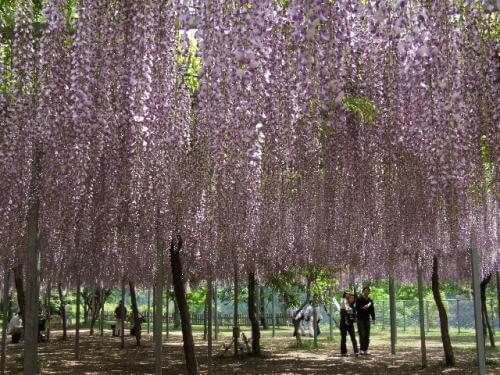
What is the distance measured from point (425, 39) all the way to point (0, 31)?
390 cm

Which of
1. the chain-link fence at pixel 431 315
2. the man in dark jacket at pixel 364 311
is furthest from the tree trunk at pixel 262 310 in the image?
the man in dark jacket at pixel 364 311

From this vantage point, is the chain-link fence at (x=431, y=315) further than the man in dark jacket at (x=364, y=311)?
Yes

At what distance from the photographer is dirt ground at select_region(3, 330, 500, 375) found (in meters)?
10.9

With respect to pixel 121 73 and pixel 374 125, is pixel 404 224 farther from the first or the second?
pixel 121 73

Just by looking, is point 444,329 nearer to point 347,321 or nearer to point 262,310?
point 347,321

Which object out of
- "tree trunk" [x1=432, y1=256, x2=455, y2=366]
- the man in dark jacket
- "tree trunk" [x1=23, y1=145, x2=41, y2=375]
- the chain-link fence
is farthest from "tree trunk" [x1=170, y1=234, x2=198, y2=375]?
the chain-link fence

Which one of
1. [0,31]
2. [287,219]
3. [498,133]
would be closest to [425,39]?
[498,133]

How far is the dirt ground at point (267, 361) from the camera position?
10.9 m

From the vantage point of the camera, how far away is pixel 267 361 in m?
12.6

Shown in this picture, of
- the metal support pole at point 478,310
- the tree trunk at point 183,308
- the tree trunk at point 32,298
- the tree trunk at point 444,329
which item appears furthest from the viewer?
the tree trunk at point 444,329

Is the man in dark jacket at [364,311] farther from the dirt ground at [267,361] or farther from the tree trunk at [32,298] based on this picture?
the tree trunk at [32,298]

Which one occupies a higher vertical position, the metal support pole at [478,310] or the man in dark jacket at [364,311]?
the metal support pole at [478,310]

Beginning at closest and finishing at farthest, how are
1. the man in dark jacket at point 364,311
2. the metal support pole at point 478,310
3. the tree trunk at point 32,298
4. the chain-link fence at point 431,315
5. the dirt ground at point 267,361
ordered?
1. the metal support pole at point 478,310
2. the tree trunk at point 32,298
3. the dirt ground at point 267,361
4. the man in dark jacket at point 364,311
5. the chain-link fence at point 431,315

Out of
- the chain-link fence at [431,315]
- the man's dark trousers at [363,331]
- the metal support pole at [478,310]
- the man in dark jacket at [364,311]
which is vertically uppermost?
the metal support pole at [478,310]
